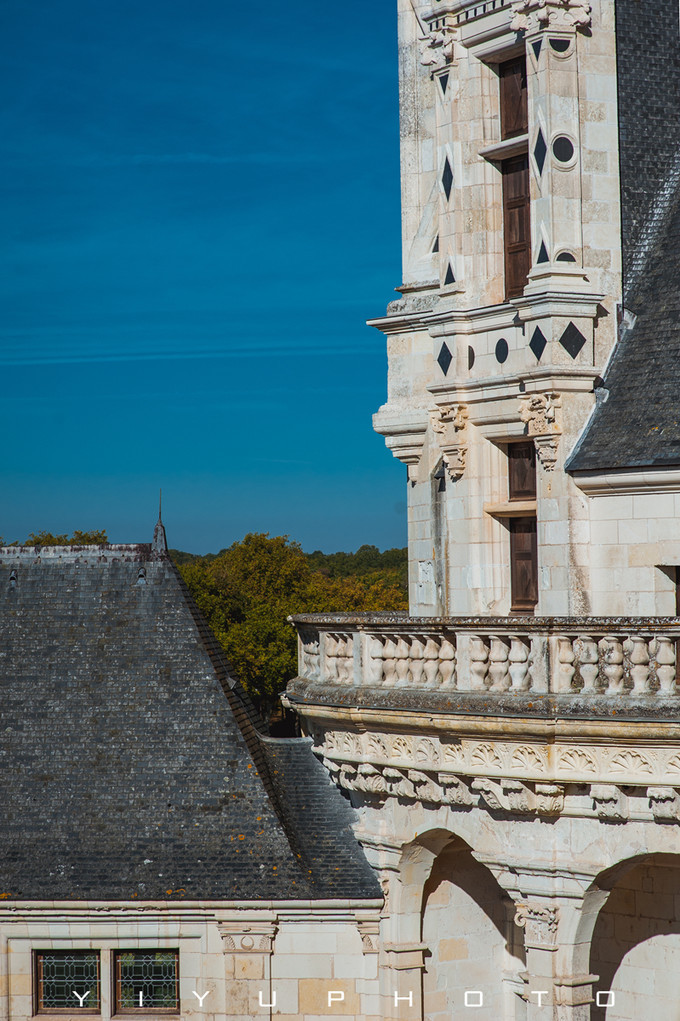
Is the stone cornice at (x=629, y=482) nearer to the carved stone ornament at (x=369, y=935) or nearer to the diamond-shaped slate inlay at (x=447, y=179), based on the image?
the diamond-shaped slate inlay at (x=447, y=179)

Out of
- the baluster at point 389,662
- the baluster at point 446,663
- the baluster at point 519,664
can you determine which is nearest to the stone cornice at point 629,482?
the baluster at point 519,664

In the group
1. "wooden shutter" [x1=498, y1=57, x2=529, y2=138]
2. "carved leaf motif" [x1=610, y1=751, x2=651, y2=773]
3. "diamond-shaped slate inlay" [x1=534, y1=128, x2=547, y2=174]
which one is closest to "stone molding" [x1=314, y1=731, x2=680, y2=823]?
"carved leaf motif" [x1=610, y1=751, x2=651, y2=773]

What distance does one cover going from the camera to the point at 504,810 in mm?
14867

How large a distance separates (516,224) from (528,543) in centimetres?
433

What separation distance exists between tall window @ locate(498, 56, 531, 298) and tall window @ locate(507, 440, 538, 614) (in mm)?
2185

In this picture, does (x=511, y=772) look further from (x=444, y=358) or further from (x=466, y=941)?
(x=444, y=358)

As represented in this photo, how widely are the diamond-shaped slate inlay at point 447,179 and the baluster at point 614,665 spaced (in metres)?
7.69

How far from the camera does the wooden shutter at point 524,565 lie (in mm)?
18328

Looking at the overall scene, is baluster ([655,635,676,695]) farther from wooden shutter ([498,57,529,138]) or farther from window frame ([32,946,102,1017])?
window frame ([32,946,102,1017])

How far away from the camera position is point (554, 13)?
1703cm

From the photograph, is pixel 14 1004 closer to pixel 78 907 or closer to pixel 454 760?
pixel 78 907

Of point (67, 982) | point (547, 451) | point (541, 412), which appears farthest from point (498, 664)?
point (67, 982)

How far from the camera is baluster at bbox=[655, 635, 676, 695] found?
43.3 ft

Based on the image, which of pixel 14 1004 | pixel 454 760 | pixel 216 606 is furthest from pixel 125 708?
pixel 216 606
